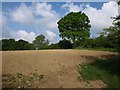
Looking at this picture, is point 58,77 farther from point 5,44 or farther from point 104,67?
point 5,44

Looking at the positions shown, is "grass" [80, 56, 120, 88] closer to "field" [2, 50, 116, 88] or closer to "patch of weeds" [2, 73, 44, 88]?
"field" [2, 50, 116, 88]

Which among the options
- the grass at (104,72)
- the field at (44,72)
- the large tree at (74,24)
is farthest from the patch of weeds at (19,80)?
the large tree at (74,24)

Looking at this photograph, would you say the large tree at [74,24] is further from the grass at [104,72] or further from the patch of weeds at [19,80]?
the patch of weeds at [19,80]

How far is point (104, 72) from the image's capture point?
43.9 ft

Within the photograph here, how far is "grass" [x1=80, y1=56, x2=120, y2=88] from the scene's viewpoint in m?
12.1

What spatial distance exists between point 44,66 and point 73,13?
32.8 m

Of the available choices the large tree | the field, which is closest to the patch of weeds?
the field

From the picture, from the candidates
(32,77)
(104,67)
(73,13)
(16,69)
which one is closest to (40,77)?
(32,77)

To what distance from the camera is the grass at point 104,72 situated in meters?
12.1

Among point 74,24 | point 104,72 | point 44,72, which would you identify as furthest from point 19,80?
point 74,24

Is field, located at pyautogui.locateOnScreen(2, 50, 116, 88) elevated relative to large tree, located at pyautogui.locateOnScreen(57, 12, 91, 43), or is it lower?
lower

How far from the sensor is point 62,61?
14.6m

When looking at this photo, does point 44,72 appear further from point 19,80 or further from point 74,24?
point 74,24

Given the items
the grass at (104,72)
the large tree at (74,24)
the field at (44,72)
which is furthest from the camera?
the large tree at (74,24)
